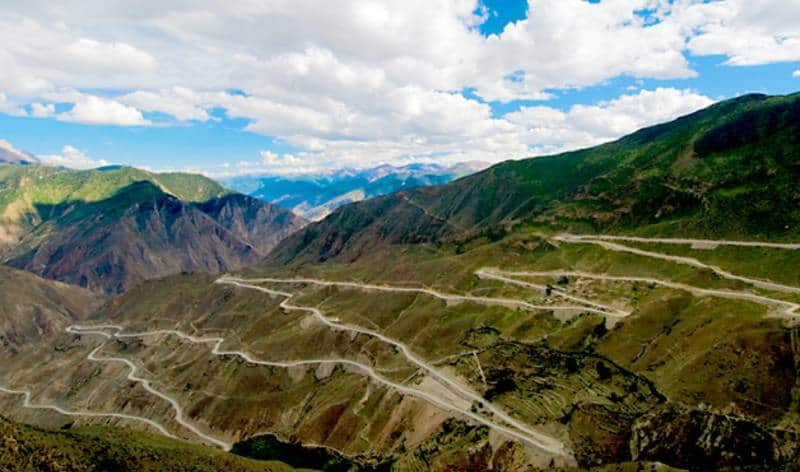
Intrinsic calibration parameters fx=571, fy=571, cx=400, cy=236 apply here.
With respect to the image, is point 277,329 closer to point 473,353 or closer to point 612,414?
point 473,353

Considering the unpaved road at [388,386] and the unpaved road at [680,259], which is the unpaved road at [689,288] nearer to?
the unpaved road at [680,259]

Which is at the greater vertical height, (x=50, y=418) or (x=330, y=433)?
(x=330, y=433)

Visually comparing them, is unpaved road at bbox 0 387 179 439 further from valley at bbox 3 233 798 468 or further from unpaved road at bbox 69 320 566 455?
unpaved road at bbox 69 320 566 455

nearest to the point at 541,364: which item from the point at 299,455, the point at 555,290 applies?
the point at 555,290

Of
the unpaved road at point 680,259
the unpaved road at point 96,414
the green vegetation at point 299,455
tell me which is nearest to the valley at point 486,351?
the unpaved road at point 680,259

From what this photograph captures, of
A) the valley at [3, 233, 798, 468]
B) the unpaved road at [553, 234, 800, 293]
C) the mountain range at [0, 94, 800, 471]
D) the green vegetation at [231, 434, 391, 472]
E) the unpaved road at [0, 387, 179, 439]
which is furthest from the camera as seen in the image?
the unpaved road at [0, 387, 179, 439]

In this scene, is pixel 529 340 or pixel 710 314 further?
pixel 529 340

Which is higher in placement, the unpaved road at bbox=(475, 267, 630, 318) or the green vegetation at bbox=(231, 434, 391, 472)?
the unpaved road at bbox=(475, 267, 630, 318)

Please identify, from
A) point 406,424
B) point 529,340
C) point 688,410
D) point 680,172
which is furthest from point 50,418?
point 680,172

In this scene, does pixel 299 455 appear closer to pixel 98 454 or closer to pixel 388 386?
pixel 388 386

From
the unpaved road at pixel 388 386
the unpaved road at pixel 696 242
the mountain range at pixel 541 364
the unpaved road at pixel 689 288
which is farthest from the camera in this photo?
the unpaved road at pixel 696 242

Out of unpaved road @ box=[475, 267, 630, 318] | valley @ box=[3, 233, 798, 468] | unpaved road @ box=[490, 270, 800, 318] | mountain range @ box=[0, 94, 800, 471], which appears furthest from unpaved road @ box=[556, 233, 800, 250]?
unpaved road @ box=[475, 267, 630, 318]
